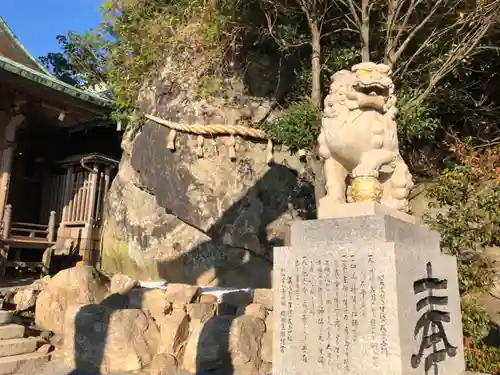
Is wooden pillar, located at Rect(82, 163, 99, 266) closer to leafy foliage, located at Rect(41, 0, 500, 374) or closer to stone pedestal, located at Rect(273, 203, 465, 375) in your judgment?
leafy foliage, located at Rect(41, 0, 500, 374)

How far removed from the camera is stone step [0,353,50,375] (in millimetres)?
6199

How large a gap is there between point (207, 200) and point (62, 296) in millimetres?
3738

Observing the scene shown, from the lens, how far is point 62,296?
26.6 ft

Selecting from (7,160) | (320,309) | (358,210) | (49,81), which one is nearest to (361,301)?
(320,309)

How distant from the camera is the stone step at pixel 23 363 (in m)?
6.20

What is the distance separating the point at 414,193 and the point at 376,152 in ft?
23.9

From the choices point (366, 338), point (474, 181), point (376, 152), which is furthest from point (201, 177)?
point (366, 338)

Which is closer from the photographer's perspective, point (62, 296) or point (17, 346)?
point (17, 346)

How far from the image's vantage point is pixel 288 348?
353 cm

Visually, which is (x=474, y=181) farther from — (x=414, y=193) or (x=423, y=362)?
(x=423, y=362)

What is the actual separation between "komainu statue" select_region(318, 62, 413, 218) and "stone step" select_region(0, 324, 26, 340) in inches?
236

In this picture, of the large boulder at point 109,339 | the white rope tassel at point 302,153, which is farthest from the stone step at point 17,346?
the white rope tassel at point 302,153

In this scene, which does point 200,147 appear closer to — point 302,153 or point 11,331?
point 302,153

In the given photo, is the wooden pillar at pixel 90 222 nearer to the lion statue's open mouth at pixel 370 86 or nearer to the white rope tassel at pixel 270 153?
the white rope tassel at pixel 270 153
